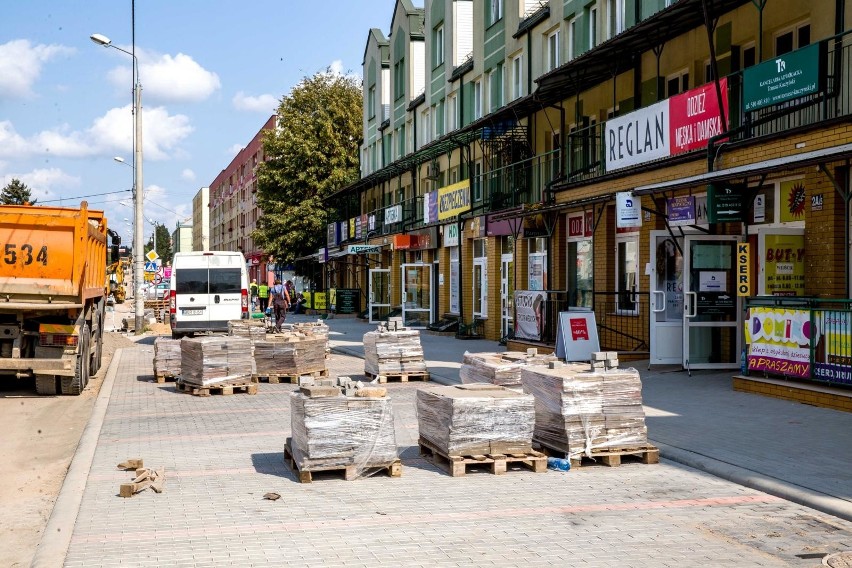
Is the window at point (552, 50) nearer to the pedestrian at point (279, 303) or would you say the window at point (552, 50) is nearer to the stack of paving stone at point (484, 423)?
the pedestrian at point (279, 303)

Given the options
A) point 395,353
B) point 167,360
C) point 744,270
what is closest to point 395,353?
point 395,353

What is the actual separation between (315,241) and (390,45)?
1570 centimetres

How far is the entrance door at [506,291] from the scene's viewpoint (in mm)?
26844

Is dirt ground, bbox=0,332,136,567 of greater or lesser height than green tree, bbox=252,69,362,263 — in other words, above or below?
below

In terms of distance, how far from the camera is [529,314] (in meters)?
21.8

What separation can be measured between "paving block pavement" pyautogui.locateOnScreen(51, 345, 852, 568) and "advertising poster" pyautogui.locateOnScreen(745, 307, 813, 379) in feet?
14.6

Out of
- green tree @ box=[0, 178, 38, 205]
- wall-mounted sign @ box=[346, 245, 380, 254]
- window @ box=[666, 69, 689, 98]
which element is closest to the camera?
window @ box=[666, 69, 689, 98]

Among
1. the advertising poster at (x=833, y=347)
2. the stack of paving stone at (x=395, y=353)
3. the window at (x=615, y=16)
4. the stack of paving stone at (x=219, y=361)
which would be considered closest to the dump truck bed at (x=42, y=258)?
the stack of paving stone at (x=219, y=361)

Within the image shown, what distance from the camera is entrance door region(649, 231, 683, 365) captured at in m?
16.7

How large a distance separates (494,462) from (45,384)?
31.7 ft

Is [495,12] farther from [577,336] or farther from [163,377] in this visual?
[163,377]

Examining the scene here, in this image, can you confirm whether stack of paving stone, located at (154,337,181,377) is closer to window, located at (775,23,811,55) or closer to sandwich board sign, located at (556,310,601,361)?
sandwich board sign, located at (556,310,601,361)

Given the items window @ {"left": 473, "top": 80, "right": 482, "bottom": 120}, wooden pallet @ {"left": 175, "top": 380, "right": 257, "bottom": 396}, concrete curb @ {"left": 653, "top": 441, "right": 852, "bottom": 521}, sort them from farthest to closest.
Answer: window @ {"left": 473, "top": 80, "right": 482, "bottom": 120}
wooden pallet @ {"left": 175, "top": 380, "right": 257, "bottom": 396}
concrete curb @ {"left": 653, "top": 441, "right": 852, "bottom": 521}

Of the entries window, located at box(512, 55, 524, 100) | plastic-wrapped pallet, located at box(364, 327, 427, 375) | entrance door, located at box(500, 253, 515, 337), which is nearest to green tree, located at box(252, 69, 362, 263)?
window, located at box(512, 55, 524, 100)
